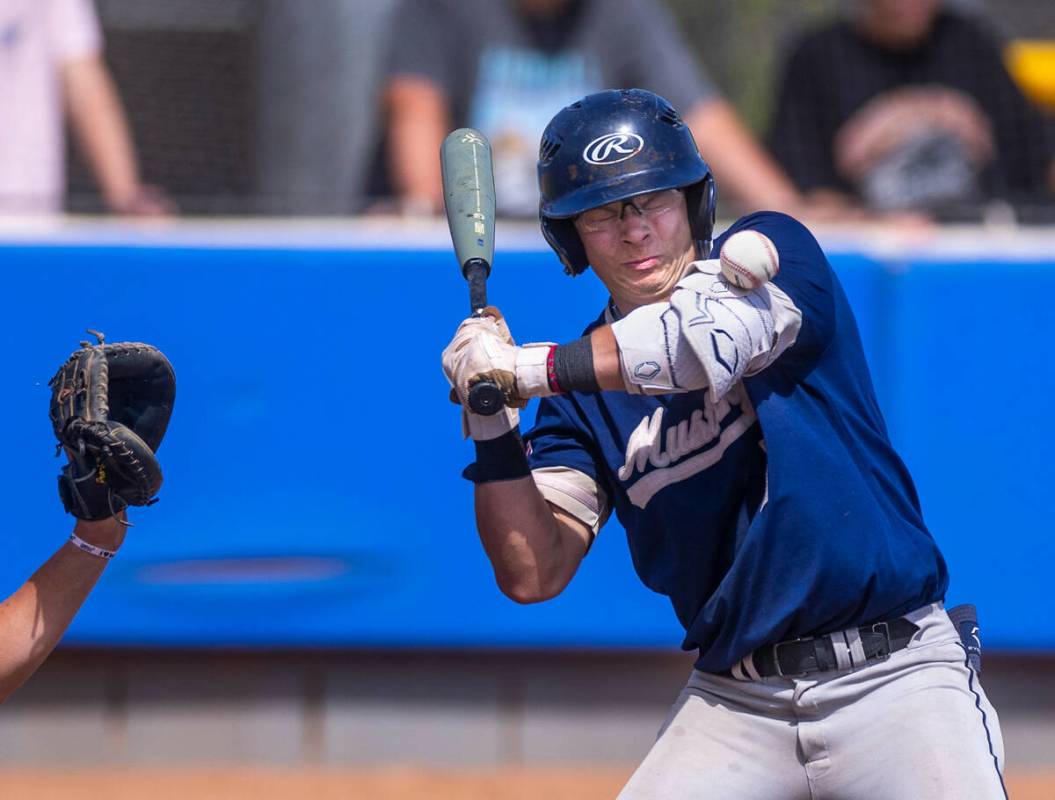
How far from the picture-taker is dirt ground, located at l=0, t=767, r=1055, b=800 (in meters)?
5.49

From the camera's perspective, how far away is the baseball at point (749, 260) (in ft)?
9.90

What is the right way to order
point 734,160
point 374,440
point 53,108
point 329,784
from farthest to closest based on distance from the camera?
point 734,160 < point 53,108 < point 374,440 < point 329,784

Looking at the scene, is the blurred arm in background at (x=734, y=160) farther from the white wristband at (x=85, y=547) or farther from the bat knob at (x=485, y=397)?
the white wristband at (x=85, y=547)

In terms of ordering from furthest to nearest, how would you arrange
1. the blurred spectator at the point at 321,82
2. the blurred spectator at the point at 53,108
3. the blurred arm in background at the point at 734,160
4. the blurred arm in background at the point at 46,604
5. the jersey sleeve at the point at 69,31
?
the blurred spectator at the point at 321,82, the blurred arm in background at the point at 734,160, the jersey sleeve at the point at 69,31, the blurred spectator at the point at 53,108, the blurred arm in background at the point at 46,604

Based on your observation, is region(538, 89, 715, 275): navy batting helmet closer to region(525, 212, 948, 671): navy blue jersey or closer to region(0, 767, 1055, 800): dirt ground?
region(525, 212, 948, 671): navy blue jersey

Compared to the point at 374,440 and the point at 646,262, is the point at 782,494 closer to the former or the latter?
the point at 646,262

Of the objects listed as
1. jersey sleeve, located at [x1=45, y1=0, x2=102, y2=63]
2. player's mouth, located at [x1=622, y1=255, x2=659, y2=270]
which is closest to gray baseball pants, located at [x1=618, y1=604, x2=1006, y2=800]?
player's mouth, located at [x1=622, y1=255, x2=659, y2=270]

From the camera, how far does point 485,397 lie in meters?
3.08

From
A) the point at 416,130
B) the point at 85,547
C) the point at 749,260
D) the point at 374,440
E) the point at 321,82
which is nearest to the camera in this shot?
the point at 749,260

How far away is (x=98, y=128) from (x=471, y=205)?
9.93ft

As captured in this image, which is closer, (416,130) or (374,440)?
(374,440)

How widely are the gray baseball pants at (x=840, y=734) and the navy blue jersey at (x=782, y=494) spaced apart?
102 mm

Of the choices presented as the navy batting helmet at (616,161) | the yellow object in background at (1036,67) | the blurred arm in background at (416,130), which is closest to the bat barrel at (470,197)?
the navy batting helmet at (616,161)

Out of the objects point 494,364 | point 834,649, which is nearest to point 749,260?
point 494,364
